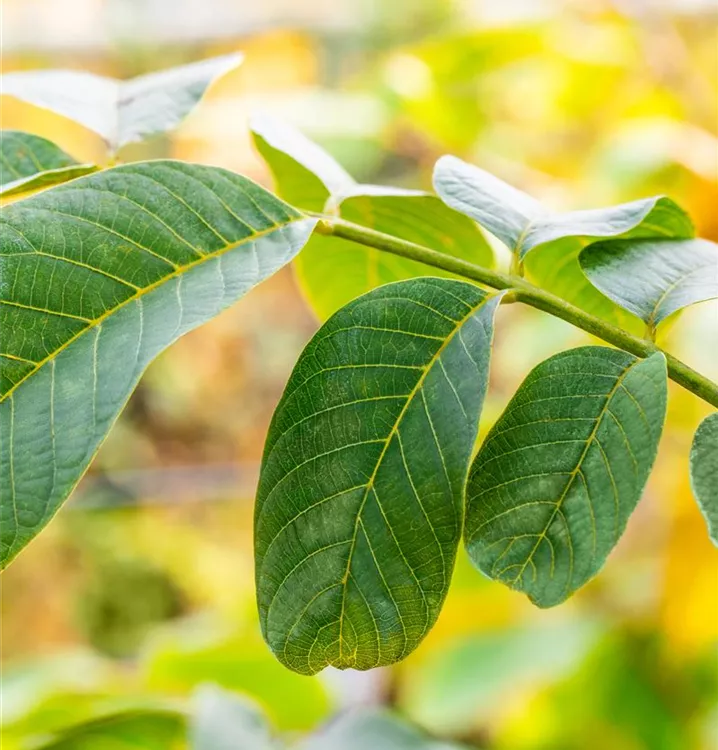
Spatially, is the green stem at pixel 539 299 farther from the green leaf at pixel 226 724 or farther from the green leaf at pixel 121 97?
the green leaf at pixel 226 724

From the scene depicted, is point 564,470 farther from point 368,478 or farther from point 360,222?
point 360,222

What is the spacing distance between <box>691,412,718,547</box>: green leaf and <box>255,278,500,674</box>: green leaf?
0.09 metres

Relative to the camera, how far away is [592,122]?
1875mm

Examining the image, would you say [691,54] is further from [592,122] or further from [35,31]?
[35,31]

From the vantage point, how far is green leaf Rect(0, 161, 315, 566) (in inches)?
12.0

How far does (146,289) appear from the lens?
34cm

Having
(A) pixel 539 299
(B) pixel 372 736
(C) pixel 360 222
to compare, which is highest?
(C) pixel 360 222

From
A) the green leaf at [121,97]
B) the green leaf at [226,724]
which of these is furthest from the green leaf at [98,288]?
the green leaf at [226,724]

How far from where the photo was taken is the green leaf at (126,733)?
0.66 metres

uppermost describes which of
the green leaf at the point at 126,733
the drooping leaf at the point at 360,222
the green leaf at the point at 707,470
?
the drooping leaf at the point at 360,222

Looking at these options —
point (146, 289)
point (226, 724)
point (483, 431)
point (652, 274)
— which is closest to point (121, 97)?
point (146, 289)

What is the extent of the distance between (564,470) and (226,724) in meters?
0.42

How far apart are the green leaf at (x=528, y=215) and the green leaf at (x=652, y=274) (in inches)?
0.5

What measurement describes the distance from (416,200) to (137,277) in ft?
0.68
